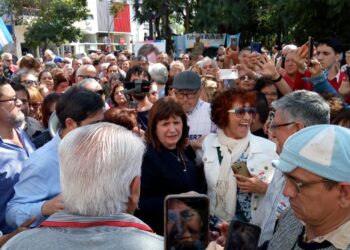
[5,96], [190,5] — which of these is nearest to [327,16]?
[190,5]

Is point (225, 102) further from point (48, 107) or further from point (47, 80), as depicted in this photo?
point (47, 80)

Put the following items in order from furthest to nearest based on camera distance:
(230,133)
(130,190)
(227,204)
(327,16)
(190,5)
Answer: (190,5) → (327,16) → (230,133) → (227,204) → (130,190)

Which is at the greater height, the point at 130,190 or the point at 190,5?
the point at 190,5

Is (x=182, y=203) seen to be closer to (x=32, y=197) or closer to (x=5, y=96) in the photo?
(x=32, y=197)

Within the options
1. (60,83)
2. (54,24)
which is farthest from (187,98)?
(54,24)

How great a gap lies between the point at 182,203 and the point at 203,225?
0.12m

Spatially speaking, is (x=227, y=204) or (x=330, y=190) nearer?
(x=330, y=190)

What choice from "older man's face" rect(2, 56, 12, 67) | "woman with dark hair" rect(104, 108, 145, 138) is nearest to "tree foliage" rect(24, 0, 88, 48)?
"older man's face" rect(2, 56, 12, 67)

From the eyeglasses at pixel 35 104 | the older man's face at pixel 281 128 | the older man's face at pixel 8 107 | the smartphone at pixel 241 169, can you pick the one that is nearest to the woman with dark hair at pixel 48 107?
the eyeglasses at pixel 35 104

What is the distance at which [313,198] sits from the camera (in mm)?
1706

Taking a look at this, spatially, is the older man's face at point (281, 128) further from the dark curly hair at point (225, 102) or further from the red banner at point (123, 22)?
the red banner at point (123, 22)

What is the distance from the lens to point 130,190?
177 centimetres

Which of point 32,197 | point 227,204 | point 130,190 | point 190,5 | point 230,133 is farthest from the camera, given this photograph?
point 190,5

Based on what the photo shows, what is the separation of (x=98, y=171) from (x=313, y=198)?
0.80 m
